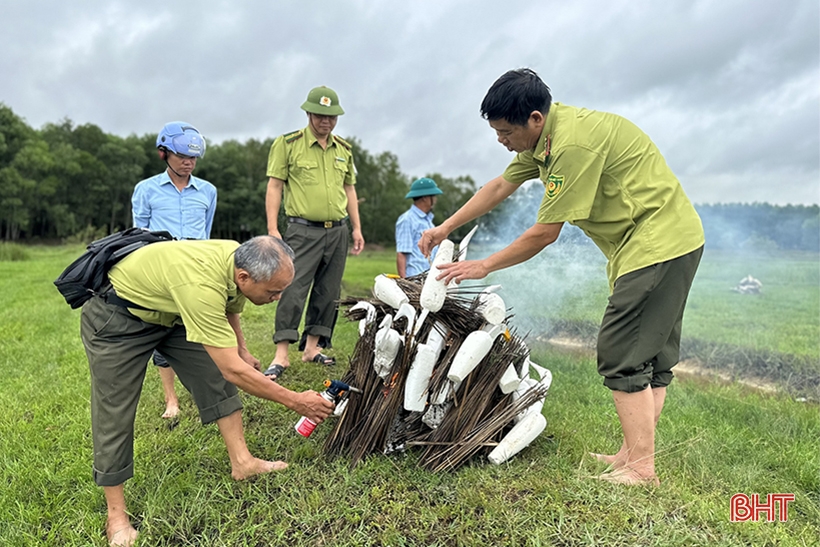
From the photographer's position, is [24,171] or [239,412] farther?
[24,171]

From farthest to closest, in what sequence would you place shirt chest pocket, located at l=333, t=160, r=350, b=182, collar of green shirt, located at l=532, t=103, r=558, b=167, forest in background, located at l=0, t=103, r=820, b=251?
forest in background, located at l=0, t=103, r=820, b=251, shirt chest pocket, located at l=333, t=160, r=350, b=182, collar of green shirt, located at l=532, t=103, r=558, b=167

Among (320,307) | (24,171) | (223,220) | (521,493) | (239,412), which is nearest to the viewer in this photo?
(521,493)

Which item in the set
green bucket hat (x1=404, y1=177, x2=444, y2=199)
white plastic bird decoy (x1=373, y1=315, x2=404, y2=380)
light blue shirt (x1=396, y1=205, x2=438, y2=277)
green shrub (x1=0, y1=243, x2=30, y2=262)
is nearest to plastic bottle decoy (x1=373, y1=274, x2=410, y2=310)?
white plastic bird decoy (x1=373, y1=315, x2=404, y2=380)

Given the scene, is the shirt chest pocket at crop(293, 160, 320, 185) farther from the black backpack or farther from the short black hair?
the short black hair

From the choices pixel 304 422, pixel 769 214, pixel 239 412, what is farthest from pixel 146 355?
pixel 769 214

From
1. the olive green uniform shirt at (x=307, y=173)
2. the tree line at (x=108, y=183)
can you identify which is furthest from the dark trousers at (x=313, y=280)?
the tree line at (x=108, y=183)

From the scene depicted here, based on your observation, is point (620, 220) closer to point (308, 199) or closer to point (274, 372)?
point (308, 199)

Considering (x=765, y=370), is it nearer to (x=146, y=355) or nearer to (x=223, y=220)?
(x=146, y=355)

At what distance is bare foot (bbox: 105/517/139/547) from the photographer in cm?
249

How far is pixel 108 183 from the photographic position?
48125 mm

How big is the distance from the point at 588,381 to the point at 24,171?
51.4 m

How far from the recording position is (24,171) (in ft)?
138

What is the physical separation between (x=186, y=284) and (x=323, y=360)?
2.88 meters

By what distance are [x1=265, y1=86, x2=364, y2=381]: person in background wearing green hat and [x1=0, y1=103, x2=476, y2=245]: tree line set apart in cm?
3495
